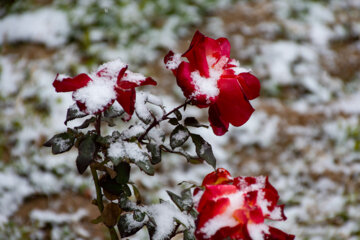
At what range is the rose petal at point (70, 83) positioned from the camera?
0.70 meters

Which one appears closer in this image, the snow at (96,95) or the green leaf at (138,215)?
the snow at (96,95)

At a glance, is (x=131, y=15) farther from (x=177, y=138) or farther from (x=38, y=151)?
(x=177, y=138)

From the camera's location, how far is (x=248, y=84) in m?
0.76

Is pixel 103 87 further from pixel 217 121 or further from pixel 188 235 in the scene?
pixel 188 235

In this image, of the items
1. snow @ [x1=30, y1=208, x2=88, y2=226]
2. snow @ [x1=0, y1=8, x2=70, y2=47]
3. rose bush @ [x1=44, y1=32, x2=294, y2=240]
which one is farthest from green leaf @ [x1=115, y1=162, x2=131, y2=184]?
snow @ [x1=0, y1=8, x2=70, y2=47]

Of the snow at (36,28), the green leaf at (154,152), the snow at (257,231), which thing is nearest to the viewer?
the snow at (257,231)

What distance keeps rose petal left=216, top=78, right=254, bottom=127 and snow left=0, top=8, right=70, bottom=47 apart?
2.20 metres

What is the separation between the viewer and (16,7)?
2.87m

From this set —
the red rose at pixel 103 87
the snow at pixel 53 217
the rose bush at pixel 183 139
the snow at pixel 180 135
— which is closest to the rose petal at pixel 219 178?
the rose bush at pixel 183 139

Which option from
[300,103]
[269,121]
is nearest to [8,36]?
[269,121]

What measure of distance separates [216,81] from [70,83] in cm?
28

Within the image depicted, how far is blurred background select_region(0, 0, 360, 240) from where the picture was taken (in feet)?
5.98

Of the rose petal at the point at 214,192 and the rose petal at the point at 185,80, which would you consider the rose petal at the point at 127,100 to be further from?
the rose petal at the point at 214,192

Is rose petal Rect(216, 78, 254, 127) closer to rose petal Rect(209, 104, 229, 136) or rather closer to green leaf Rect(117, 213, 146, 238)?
rose petal Rect(209, 104, 229, 136)
